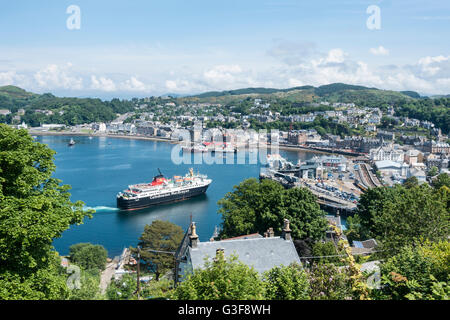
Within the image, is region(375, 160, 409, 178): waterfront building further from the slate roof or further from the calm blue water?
the slate roof

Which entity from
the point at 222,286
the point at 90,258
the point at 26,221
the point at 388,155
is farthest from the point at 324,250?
the point at 388,155

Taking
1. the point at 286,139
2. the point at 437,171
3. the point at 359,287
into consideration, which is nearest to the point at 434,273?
the point at 359,287

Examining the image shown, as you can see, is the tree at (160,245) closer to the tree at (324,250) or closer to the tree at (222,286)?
the tree at (324,250)

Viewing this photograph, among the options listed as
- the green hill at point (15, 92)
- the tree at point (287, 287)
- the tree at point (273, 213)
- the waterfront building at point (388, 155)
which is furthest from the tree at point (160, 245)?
the green hill at point (15, 92)

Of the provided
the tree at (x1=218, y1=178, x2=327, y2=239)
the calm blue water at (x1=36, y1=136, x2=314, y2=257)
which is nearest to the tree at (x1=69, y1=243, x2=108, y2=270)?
the calm blue water at (x1=36, y1=136, x2=314, y2=257)

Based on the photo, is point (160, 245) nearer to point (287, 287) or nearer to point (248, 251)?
point (248, 251)

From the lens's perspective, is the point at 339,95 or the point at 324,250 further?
the point at 339,95
